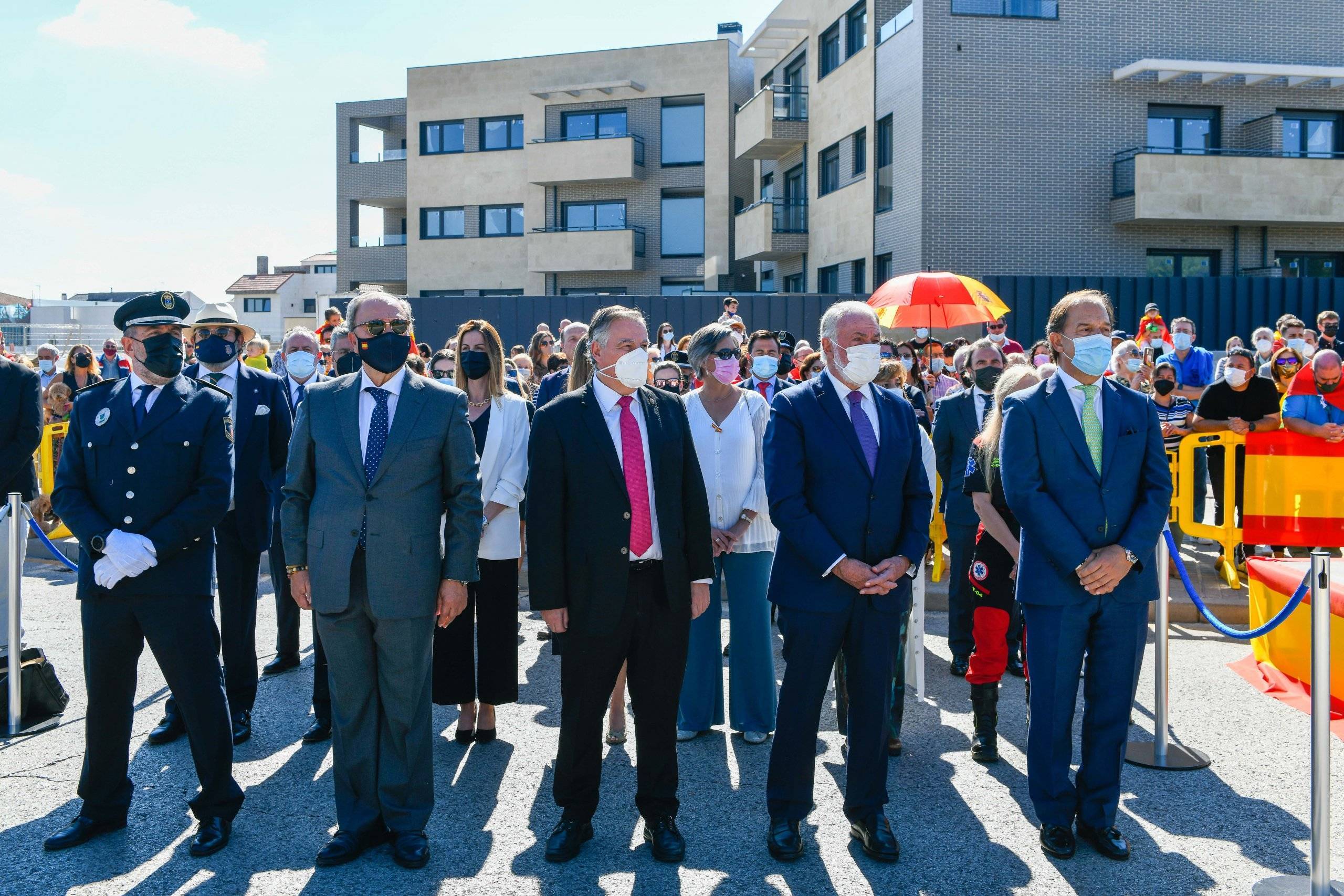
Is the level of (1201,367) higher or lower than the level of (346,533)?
higher

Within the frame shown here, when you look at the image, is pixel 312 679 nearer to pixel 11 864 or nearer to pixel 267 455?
pixel 267 455

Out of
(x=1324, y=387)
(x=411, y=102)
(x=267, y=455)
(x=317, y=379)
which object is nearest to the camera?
(x=267, y=455)

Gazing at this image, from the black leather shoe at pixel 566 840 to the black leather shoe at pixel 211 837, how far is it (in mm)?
1374

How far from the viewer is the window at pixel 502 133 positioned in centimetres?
3709

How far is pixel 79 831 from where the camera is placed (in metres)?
4.62

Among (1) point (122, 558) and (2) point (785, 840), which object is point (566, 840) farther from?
(1) point (122, 558)

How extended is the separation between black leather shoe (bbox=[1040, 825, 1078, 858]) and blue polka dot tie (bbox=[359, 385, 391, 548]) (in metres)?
3.10

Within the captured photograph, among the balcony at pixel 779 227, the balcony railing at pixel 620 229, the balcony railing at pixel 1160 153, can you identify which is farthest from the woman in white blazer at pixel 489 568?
the balcony railing at pixel 620 229

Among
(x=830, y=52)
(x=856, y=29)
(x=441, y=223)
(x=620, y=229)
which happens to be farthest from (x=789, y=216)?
(x=441, y=223)

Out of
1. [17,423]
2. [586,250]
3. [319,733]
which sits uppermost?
[586,250]

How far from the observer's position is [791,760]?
4602mm

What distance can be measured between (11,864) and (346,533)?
75.4 inches

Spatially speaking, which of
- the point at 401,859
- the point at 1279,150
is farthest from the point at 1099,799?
the point at 1279,150

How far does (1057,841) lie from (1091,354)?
207 centimetres
